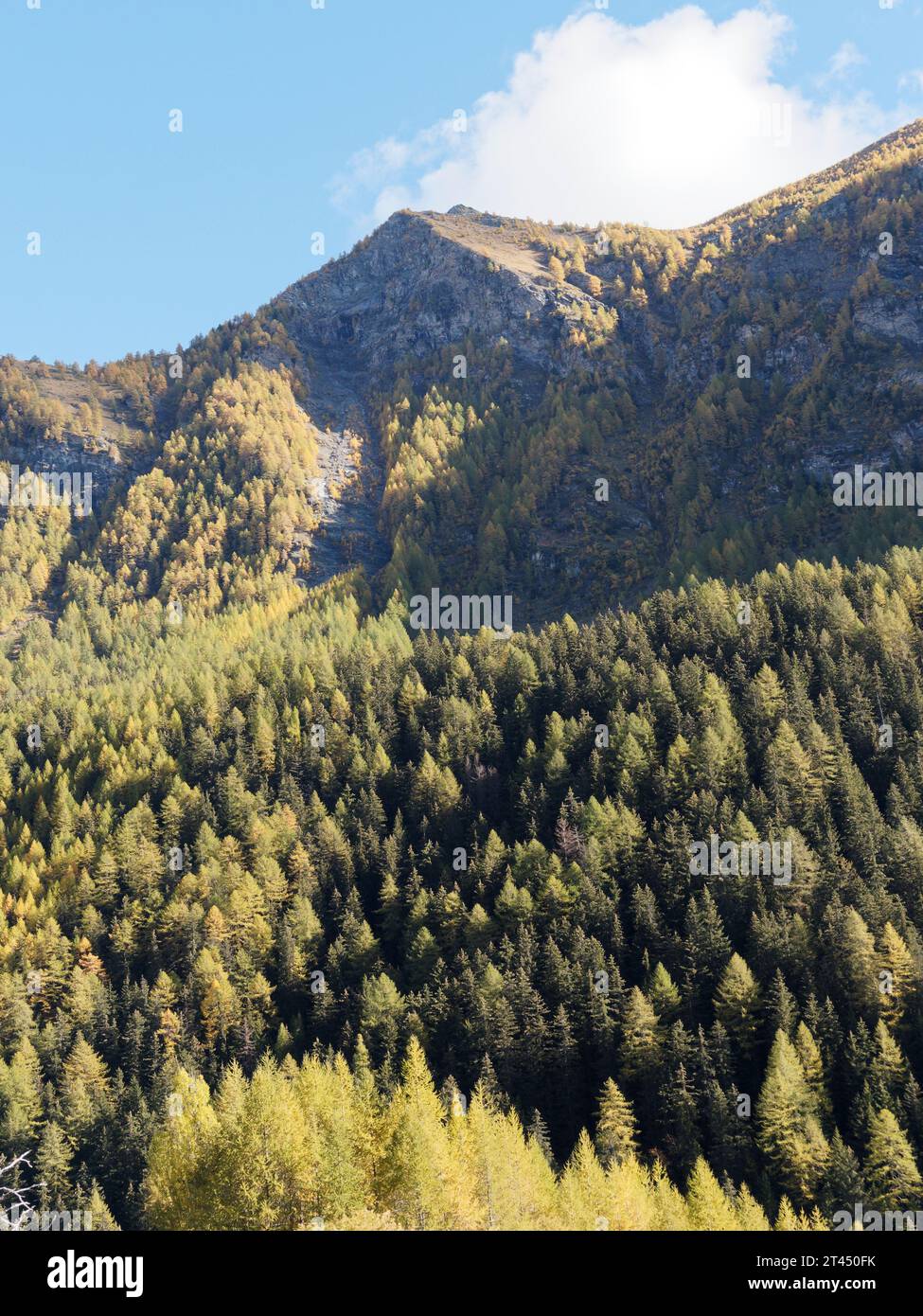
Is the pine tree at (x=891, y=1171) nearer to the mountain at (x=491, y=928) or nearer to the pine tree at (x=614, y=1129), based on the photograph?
the mountain at (x=491, y=928)

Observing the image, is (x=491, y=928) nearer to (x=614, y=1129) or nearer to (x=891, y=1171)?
(x=614, y=1129)

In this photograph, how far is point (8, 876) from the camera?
138 metres

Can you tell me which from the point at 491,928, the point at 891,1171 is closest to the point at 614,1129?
the point at 891,1171

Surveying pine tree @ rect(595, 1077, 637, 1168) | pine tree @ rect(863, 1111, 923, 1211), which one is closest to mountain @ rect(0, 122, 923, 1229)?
pine tree @ rect(863, 1111, 923, 1211)

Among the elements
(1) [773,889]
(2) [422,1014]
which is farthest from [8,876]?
(1) [773,889]

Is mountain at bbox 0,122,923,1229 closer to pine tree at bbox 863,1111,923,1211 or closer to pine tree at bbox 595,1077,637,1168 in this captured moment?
pine tree at bbox 863,1111,923,1211

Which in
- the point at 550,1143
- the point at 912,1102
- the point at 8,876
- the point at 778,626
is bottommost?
the point at 550,1143

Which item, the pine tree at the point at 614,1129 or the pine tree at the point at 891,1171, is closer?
the pine tree at the point at 891,1171

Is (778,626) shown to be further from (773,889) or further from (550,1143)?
(550,1143)

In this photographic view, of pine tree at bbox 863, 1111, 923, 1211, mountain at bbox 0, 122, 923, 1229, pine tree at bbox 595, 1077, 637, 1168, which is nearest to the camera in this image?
mountain at bbox 0, 122, 923, 1229

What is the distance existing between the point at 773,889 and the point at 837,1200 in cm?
3819

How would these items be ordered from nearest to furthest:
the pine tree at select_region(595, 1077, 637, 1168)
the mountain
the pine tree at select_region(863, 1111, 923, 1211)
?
the mountain
the pine tree at select_region(863, 1111, 923, 1211)
the pine tree at select_region(595, 1077, 637, 1168)

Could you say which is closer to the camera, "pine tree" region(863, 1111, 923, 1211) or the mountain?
the mountain

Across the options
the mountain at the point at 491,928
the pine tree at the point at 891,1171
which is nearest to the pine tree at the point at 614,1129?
the mountain at the point at 491,928
